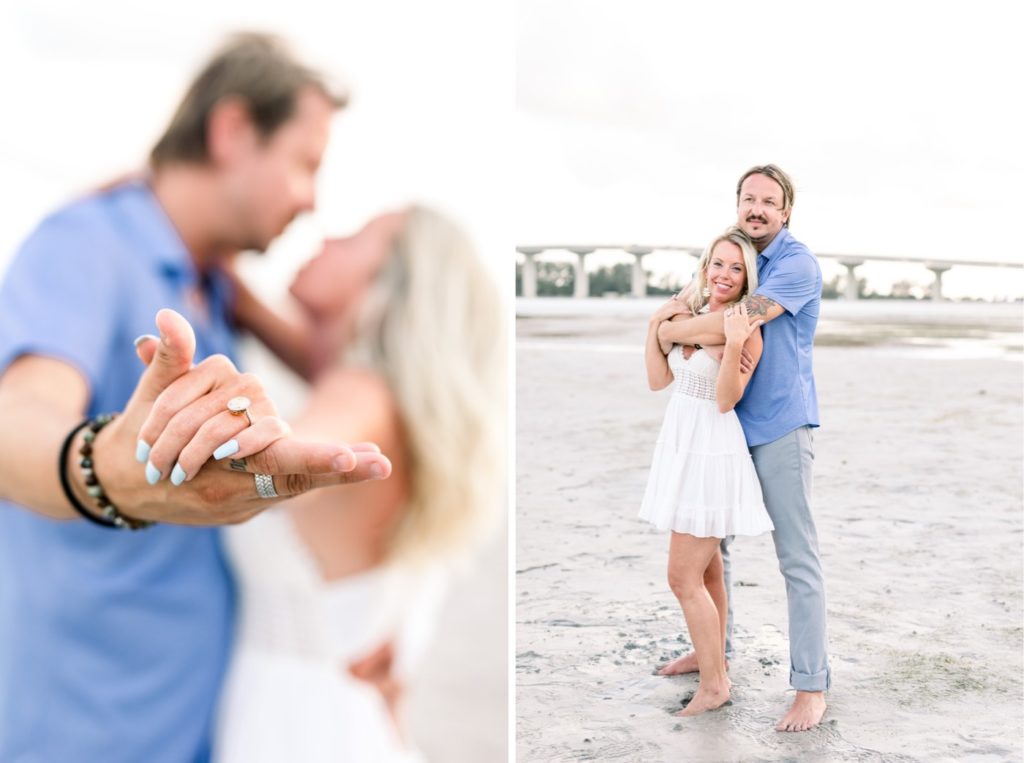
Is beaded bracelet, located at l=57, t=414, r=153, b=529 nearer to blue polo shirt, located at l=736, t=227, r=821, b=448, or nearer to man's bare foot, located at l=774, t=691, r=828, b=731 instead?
blue polo shirt, located at l=736, t=227, r=821, b=448

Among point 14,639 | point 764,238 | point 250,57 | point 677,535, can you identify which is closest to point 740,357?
point 764,238

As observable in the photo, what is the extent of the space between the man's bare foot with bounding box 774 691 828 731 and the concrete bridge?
731mm

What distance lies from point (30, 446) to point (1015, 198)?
179 cm

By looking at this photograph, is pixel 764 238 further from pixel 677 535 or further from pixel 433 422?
pixel 433 422

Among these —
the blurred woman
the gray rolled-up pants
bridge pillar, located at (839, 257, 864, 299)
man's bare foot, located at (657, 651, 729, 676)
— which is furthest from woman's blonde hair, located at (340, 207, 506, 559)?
bridge pillar, located at (839, 257, 864, 299)

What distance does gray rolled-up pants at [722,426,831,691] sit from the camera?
1638 millimetres

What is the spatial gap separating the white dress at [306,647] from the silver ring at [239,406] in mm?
875

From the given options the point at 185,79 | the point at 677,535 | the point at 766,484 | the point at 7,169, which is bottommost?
the point at 677,535

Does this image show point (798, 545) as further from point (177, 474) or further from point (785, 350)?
point (177, 474)

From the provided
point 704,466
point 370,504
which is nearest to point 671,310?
point 704,466

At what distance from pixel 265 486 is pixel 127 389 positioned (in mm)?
763

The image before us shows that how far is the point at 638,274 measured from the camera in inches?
76.9

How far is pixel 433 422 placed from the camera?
1.87 m

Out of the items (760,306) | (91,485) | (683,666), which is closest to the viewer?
(91,485)
